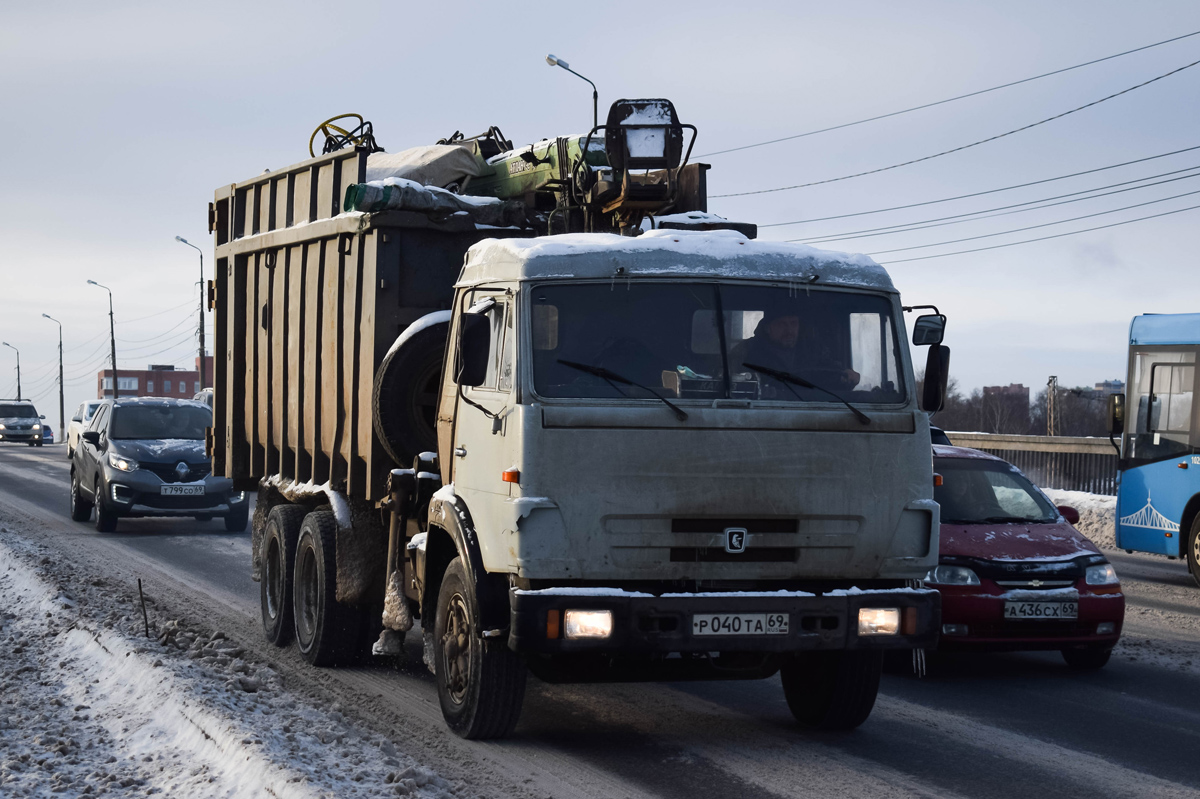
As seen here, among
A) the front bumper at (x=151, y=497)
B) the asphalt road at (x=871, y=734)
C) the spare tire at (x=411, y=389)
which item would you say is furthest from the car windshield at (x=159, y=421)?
the spare tire at (x=411, y=389)

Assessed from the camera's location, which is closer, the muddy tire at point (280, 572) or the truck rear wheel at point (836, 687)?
the truck rear wheel at point (836, 687)

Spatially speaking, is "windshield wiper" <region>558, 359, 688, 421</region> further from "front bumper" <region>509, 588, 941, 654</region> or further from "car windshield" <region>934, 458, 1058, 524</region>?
"car windshield" <region>934, 458, 1058, 524</region>

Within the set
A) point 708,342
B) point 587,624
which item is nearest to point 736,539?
point 587,624

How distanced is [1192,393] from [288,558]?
413 inches

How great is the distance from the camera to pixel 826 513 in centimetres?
606

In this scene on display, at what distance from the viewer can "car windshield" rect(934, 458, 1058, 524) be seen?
9336mm

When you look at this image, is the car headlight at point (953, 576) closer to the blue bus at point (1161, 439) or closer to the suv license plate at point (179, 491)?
the blue bus at point (1161, 439)

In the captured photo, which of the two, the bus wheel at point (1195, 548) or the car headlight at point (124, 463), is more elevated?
the car headlight at point (124, 463)

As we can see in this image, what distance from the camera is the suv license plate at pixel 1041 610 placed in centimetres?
841

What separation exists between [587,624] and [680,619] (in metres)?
0.42

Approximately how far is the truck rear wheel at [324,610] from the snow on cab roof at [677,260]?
8.68ft

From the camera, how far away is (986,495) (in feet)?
31.5

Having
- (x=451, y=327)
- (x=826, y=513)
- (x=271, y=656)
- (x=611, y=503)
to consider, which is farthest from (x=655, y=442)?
(x=271, y=656)

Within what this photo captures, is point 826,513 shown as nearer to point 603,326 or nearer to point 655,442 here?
point 655,442
